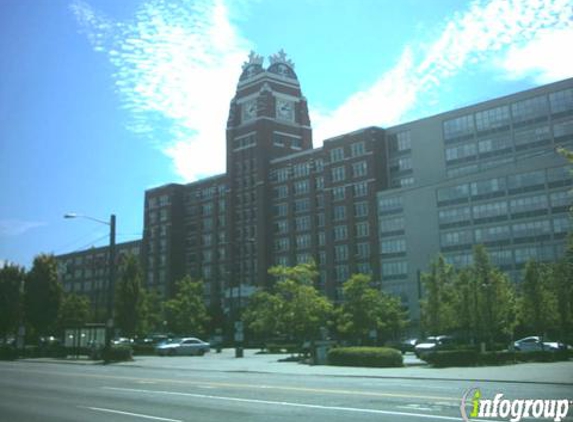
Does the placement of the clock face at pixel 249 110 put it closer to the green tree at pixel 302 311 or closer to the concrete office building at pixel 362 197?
the concrete office building at pixel 362 197

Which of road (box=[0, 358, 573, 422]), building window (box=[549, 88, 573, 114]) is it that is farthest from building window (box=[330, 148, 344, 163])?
road (box=[0, 358, 573, 422])

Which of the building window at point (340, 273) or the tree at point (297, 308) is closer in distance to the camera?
the tree at point (297, 308)

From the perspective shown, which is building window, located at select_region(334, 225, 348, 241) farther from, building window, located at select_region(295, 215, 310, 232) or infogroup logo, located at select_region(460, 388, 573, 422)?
infogroup logo, located at select_region(460, 388, 573, 422)

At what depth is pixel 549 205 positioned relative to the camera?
3100 inches

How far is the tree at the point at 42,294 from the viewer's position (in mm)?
55500

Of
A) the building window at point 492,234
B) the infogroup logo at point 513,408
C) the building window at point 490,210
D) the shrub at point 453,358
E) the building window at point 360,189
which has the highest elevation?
the building window at point 360,189

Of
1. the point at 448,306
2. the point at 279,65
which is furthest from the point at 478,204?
the point at 279,65

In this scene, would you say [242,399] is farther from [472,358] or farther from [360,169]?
[360,169]

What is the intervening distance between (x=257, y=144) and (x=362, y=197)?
91.9 ft

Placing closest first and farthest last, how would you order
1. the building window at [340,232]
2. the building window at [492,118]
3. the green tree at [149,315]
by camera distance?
the green tree at [149,315] → the building window at [492,118] → the building window at [340,232]

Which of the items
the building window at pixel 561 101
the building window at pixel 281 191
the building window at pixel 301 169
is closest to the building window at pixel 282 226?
the building window at pixel 281 191

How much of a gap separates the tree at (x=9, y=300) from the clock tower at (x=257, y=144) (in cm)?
5872

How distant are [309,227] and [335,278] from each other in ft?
39.8

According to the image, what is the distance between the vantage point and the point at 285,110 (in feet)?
405
